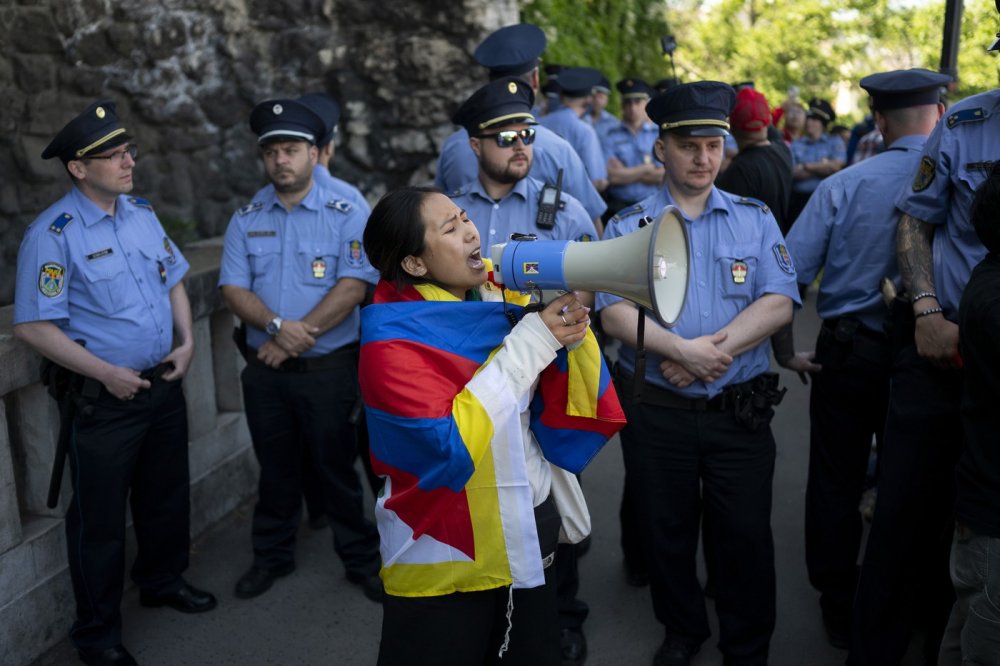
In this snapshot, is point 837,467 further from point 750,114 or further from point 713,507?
point 750,114

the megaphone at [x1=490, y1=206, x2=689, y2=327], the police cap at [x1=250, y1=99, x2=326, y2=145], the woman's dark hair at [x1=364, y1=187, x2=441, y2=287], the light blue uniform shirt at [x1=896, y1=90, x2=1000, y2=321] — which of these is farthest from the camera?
the police cap at [x1=250, y1=99, x2=326, y2=145]

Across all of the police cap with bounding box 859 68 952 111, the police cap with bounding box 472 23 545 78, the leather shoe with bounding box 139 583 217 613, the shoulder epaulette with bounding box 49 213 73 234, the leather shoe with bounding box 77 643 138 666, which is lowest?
the leather shoe with bounding box 139 583 217 613

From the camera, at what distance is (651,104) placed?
372 cm

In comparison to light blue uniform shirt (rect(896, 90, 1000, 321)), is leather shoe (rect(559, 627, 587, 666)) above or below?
below

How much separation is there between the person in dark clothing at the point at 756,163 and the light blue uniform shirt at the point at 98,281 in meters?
2.95

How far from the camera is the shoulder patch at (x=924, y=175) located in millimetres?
3381

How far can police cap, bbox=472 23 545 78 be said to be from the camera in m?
5.23

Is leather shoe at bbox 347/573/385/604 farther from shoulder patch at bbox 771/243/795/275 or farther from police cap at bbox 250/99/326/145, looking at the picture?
shoulder patch at bbox 771/243/795/275

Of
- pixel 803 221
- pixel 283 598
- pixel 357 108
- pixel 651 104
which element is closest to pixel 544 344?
pixel 651 104

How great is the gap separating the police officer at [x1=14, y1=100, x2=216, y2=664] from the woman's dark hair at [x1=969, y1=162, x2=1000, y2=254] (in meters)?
3.02

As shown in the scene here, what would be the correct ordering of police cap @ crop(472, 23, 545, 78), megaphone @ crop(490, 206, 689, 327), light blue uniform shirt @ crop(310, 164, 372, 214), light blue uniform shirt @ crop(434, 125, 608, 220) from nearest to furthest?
megaphone @ crop(490, 206, 689, 327), light blue uniform shirt @ crop(310, 164, 372, 214), light blue uniform shirt @ crop(434, 125, 608, 220), police cap @ crop(472, 23, 545, 78)

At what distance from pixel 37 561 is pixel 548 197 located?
2.51m

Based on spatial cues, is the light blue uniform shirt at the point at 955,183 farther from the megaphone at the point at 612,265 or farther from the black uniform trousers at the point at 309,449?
the black uniform trousers at the point at 309,449

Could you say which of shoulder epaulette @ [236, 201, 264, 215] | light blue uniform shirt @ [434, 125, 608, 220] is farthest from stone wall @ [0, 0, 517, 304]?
shoulder epaulette @ [236, 201, 264, 215]
